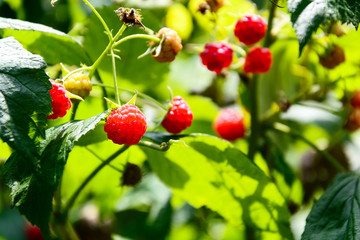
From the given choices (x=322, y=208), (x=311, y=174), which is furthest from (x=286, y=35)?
(x=311, y=174)

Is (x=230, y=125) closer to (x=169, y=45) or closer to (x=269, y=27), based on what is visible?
(x=269, y=27)

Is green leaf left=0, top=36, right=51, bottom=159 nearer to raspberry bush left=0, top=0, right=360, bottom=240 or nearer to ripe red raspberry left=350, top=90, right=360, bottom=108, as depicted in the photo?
raspberry bush left=0, top=0, right=360, bottom=240

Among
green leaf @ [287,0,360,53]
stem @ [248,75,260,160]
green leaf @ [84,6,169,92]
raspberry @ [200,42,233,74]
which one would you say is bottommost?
stem @ [248,75,260,160]

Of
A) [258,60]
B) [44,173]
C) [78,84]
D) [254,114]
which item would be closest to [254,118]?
[254,114]

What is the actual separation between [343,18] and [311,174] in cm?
138

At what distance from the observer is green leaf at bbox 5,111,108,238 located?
86 cm

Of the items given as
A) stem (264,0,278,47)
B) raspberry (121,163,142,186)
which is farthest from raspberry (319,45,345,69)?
raspberry (121,163,142,186)

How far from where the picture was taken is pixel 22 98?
862mm

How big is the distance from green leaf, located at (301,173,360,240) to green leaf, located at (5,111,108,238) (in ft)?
1.80

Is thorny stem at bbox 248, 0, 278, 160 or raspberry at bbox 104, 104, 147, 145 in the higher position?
raspberry at bbox 104, 104, 147, 145

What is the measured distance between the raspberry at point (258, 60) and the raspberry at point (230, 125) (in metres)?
→ 0.30

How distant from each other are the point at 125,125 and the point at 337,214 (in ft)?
1.80

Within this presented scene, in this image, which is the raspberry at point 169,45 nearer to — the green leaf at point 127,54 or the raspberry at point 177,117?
the raspberry at point 177,117

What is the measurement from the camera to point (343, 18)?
968 mm
